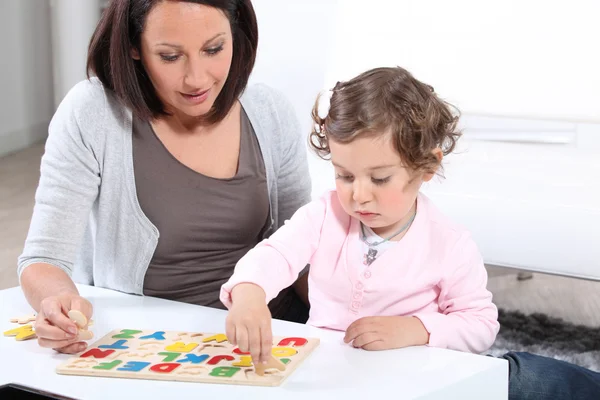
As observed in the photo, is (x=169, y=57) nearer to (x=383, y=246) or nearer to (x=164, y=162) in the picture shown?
(x=164, y=162)

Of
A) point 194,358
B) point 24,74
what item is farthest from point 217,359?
point 24,74

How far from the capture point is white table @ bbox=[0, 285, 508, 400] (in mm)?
930

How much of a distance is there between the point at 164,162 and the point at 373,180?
41 cm

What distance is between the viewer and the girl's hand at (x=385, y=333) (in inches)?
41.5

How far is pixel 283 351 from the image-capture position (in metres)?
1.03

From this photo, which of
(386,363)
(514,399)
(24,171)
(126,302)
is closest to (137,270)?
(126,302)

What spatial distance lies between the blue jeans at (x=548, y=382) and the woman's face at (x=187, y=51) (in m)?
0.61

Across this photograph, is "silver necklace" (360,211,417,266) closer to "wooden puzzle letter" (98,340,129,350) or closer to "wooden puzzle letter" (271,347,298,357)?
"wooden puzzle letter" (271,347,298,357)

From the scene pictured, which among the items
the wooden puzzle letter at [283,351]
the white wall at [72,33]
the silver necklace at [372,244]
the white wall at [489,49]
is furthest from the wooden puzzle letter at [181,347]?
the white wall at [72,33]

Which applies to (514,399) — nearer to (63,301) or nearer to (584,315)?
(63,301)

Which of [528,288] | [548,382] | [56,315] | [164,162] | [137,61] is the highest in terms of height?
[137,61]

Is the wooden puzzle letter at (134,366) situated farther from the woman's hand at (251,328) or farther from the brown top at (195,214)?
the brown top at (195,214)

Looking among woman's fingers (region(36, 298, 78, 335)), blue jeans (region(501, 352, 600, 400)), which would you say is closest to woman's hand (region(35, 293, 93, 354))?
woman's fingers (region(36, 298, 78, 335))

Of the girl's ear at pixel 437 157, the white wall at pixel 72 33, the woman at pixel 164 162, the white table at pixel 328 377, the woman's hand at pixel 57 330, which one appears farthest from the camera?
the white wall at pixel 72 33
